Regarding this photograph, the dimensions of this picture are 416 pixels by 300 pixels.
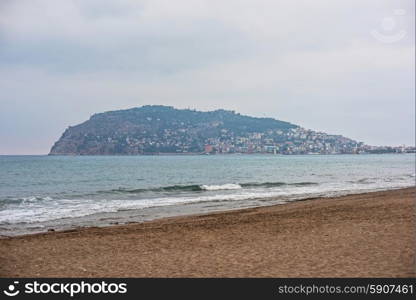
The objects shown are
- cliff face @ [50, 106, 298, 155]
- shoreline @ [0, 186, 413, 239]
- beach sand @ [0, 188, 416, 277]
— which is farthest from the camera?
cliff face @ [50, 106, 298, 155]

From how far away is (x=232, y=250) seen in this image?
9.68m

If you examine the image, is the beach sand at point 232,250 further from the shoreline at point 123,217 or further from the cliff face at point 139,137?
the cliff face at point 139,137

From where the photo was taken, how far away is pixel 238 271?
303 inches

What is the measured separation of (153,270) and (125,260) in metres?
1.24

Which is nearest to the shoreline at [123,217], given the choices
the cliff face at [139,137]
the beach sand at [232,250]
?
the beach sand at [232,250]

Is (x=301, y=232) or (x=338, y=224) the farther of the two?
(x=338, y=224)

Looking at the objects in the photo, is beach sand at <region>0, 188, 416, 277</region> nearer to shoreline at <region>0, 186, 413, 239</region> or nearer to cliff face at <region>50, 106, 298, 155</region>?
shoreline at <region>0, 186, 413, 239</region>

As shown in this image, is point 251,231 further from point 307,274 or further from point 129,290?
point 129,290

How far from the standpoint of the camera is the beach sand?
7.74 meters

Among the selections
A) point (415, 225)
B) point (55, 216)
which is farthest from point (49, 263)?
point (55, 216)

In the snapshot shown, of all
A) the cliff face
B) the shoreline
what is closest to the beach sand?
the shoreline

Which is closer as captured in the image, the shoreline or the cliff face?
the shoreline

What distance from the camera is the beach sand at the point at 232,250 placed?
7742 mm

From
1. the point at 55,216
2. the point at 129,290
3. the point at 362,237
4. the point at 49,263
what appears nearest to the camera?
the point at 129,290
